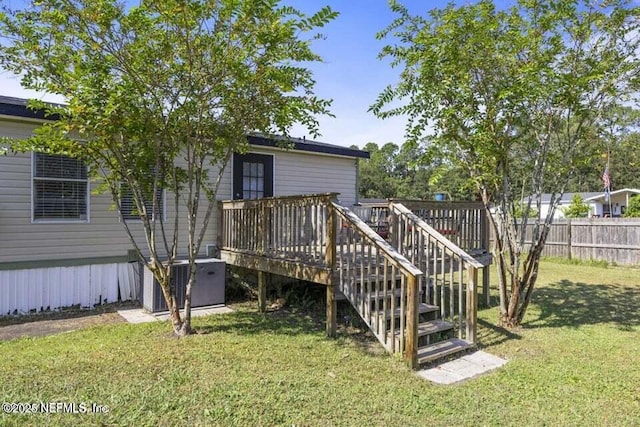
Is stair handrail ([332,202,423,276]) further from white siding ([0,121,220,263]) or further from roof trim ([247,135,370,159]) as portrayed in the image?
white siding ([0,121,220,263])

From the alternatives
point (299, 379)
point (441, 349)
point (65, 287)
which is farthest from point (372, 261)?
point (65, 287)

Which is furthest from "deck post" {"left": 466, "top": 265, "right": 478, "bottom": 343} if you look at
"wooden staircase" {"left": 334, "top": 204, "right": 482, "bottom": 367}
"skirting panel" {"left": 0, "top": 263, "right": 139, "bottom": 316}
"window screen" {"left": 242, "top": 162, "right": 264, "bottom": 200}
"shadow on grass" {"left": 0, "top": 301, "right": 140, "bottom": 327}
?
"skirting panel" {"left": 0, "top": 263, "right": 139, "bottom": 316}

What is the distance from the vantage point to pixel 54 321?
5.42m

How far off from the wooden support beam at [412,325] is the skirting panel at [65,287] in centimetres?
475

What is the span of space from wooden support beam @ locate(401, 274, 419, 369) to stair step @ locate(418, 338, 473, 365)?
115mm

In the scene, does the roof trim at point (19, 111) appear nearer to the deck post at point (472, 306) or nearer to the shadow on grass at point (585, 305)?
the deck post at point (472, 306)

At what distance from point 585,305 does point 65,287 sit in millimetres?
8212

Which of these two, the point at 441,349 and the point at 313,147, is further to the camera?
the point at 313,147

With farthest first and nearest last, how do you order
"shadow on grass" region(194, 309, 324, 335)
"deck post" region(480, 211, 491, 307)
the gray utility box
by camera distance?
1. "deck post" region(480, 211, 491, 307)
2. the gray utility box
3. "shadow on grass" region(194, 309, 324, 335)

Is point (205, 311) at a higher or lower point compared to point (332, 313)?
lower

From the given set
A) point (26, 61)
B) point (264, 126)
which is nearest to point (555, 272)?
point (264, 126)

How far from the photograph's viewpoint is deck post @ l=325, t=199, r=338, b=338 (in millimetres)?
4793

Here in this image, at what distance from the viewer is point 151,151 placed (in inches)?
194

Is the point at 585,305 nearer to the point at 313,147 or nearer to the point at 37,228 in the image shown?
the point at 313,147
